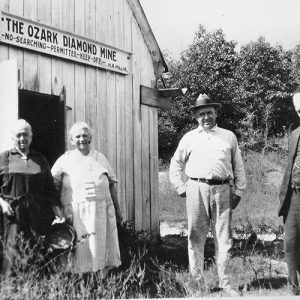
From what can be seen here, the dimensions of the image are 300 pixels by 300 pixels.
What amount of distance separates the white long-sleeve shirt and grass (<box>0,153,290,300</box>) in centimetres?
88

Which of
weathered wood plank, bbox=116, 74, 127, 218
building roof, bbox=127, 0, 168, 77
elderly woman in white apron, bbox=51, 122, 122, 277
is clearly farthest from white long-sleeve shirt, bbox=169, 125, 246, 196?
building roof, bbox=127, 0, 168, 77

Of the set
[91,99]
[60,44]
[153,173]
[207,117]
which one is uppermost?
[60,44]

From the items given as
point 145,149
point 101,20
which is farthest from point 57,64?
point 145,149

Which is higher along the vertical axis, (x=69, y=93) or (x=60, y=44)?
(x=60, y=44)

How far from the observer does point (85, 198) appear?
487cm

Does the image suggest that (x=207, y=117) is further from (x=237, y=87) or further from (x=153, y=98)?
(x=237, y=87)

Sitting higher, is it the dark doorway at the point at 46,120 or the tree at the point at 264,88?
the tree at the point at 264,88

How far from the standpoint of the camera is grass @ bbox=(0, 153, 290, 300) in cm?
371

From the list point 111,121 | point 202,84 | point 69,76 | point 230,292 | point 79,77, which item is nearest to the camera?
point 230,292

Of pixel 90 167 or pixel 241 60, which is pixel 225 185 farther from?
pixel 241 60

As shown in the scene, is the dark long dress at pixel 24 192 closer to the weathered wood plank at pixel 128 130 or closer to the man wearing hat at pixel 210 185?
the man wearing hat at pixel 210 185

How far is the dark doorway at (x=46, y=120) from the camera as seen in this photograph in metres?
6.71

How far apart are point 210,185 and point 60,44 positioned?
116 inches

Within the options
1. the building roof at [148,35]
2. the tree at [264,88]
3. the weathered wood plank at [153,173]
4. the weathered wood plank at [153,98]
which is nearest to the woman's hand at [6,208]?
the weathered wood plank at [153,98]
